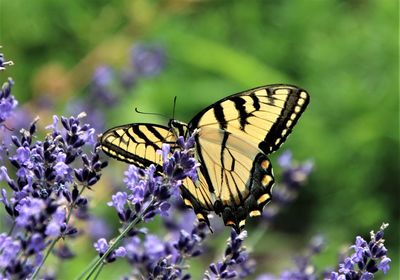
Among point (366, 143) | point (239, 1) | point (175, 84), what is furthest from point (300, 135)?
point (239, 1)

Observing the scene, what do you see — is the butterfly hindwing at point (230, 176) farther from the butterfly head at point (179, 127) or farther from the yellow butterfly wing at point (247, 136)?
the butterfly head at point (179, 127)

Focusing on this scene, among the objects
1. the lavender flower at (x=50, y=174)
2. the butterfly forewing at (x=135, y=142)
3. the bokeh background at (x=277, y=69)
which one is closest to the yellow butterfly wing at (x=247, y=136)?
the butterfly forewing at (x=135, y=142)

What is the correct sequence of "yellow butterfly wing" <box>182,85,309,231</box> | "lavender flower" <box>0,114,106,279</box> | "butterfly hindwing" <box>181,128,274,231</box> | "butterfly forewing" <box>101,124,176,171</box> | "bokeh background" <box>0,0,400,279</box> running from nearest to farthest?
"lavender flower" <box>0,114,106,279</box>
"butterfly forewing" <box>101,124,176,171</box>
"butterfly hindwing" <box>181,128,274,231</box>
"yellow butterfly wing" <box>182,85,309,231</box>
"bokeh background" <box>0,0,400,279</box>

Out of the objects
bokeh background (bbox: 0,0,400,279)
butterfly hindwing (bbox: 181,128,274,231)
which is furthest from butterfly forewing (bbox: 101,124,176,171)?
bokeh background (bbox: 0,0,400,279)

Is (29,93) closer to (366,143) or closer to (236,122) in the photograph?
(366,143)

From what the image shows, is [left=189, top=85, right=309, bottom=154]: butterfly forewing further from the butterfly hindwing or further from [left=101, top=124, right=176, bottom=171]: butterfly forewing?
[left=101, top=124, right=176, bottom=171]: butterfly forewing

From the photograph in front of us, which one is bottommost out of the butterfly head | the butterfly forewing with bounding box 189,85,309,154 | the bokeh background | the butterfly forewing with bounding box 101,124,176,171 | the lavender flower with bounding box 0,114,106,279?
the lavender flower with bounding box 0,114,106,279

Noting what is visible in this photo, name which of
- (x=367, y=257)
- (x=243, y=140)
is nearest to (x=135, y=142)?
(x=243, y=140)
